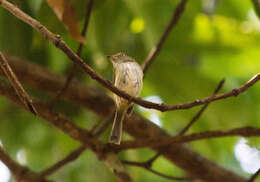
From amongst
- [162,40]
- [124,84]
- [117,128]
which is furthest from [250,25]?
[117,128]

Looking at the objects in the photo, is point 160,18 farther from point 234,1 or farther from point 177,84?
point 234,1

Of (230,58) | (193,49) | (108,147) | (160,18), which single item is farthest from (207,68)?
(108,147)

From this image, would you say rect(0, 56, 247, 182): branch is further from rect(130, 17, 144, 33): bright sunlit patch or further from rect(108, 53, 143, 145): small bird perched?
rect(130, 17, 144, 33): bright sunlit patch

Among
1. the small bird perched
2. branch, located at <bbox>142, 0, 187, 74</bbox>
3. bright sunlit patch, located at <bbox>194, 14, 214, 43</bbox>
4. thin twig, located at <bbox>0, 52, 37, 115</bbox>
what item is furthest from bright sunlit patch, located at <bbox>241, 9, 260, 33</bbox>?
thin twig, located at <bbox>0, 52, 37, 115</bbox>

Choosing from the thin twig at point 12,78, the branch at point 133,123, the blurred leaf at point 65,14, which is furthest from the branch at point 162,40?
the thin twig at point 12,78

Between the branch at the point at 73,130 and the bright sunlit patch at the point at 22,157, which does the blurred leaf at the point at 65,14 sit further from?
the bright sunlit patch at the point at 22,157

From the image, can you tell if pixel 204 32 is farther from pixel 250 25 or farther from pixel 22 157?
pixel 22 157

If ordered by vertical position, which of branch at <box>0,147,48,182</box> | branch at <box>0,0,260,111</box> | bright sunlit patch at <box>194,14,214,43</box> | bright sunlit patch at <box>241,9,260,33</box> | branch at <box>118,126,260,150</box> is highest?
bright sunlit patch at <box>241,9,260,33</box>
